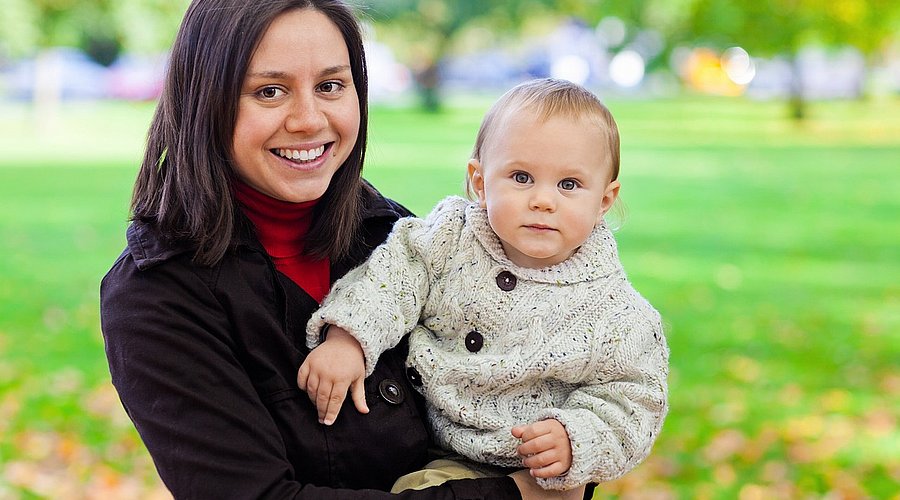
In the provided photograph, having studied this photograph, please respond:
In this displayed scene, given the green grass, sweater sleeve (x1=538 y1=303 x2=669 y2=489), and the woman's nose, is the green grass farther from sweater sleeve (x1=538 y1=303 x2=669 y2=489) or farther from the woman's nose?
sweater sleeve (x1=538 y1=303 x2=669 y2=489)

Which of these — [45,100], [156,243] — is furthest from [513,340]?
[45,100]

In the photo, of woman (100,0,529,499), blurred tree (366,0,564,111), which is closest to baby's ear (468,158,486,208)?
woman (100,0,529,499)

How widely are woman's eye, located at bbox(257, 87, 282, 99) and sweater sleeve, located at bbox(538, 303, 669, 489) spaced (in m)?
0.92

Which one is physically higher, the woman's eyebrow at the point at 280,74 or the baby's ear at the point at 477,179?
the woman's eyebrow at the point at 280,74

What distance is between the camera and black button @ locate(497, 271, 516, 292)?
2.71m

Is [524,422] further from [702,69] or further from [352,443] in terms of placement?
[702,69]

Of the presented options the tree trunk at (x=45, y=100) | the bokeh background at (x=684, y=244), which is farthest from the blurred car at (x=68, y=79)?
the tree trunk at (x=45, y=100)

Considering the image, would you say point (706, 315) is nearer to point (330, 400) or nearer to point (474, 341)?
point (474, 341)

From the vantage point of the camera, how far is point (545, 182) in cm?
266

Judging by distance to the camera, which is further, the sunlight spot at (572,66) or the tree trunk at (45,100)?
the sunlight spot at (572,66)

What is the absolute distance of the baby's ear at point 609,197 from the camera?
2.77 metres

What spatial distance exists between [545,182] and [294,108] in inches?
23.6

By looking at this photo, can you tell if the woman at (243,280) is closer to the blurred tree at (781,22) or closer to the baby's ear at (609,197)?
the baby's ear at (609,197)

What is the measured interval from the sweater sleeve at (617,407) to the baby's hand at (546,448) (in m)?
0.02
